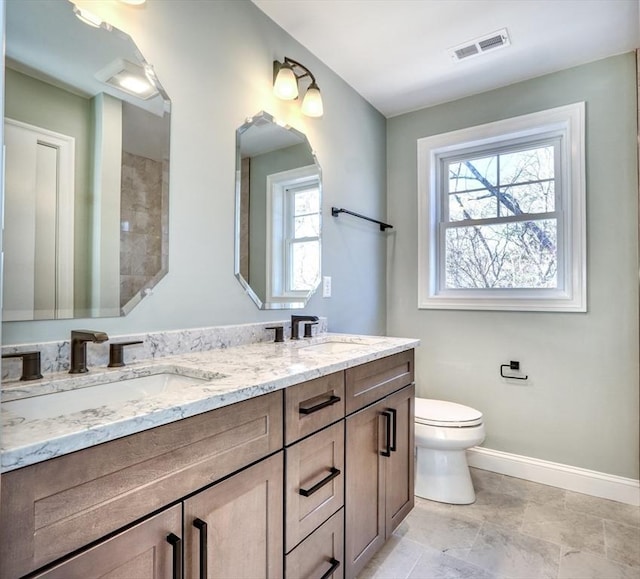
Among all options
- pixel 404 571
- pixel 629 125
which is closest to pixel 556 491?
pixel 404 571

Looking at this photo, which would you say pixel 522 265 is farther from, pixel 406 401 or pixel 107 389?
pixel 107 389

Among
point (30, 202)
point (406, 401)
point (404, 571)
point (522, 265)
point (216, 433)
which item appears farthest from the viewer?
point (522, 265)

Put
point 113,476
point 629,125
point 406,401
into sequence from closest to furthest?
1. point 113,476
2. point 406,401
3. point 629,125

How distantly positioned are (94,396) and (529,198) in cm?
256

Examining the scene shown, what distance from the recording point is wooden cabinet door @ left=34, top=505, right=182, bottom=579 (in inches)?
25.0

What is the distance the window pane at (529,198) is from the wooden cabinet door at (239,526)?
224 cm

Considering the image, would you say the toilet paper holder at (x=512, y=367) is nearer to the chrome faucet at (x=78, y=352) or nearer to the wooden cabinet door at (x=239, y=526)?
the wooden cabinet door at (x=239, y=526)

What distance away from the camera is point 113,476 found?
0.68 metres

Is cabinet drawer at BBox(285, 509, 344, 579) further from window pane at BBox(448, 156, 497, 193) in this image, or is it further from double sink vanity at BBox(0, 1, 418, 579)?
window pane at BBox(448, 156, 497, 193)

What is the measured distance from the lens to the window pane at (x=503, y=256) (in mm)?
2424

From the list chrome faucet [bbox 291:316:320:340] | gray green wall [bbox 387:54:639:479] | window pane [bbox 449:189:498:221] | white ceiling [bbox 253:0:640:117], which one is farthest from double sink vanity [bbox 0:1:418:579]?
window pane [bbox 449:189:498:221]

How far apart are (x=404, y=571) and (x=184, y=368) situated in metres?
1.25

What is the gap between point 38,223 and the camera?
3.56ft

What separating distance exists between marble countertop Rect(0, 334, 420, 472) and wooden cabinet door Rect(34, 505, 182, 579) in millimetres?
→ 180
